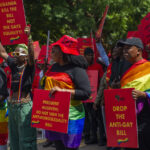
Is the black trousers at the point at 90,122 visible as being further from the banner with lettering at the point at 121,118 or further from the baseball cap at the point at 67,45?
the banner with lettering at the point at 121,118

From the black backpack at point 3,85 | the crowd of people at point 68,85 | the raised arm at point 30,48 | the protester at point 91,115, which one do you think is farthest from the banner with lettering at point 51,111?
the protester at point 91,115

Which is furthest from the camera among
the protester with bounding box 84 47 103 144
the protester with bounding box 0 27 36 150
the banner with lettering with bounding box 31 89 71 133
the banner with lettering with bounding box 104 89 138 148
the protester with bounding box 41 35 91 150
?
the protester with bounding box 84 47 103 144

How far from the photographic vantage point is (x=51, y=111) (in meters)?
3.74

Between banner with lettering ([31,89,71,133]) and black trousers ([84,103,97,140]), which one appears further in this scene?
black trousers ([84,103,97,140])

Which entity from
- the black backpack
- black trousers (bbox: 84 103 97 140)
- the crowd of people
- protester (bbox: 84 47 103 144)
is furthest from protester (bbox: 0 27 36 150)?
black trousers (bbox: 84 103 97 140)

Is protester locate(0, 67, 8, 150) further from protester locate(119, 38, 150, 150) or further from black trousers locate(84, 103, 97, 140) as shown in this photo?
black trousers locate(84, 103, 97, 140)

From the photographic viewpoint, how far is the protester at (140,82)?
3.31 metres

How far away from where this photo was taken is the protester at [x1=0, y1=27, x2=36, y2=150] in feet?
14.4

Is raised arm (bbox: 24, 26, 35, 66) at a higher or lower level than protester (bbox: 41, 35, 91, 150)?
higher

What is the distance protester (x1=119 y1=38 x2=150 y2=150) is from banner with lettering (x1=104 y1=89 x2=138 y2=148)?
0.34ft

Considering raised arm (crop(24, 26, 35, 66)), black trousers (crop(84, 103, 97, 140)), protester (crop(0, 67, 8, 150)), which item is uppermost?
raised arm (crop(24, 26, 35, 66))

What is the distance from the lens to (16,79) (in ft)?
14.7

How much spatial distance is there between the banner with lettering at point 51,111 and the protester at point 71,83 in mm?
125

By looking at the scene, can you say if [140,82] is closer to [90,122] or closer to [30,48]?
[30,48]
